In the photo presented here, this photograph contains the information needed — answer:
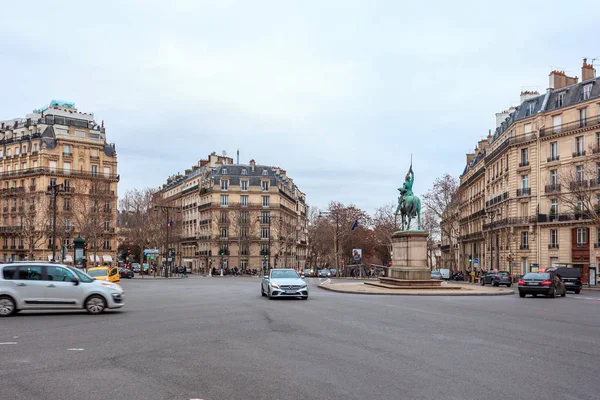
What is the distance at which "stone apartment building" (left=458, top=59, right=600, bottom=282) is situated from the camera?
55812 millimetres

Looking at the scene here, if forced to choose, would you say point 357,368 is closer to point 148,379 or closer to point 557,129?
point 148,379

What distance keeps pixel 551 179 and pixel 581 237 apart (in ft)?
21.5

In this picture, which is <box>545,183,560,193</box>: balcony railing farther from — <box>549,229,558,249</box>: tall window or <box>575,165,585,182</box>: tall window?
<box>549,229,558,249</box>: tall window

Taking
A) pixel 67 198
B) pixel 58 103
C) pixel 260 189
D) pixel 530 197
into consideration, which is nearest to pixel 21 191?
pixel 67 198

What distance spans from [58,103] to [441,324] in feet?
314

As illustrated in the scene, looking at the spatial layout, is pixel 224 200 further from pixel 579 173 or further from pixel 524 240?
pixel 579 173

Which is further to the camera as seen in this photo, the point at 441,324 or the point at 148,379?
the point at 441,324

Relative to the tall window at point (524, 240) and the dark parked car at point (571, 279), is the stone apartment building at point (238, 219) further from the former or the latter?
the dark parked car at point (571, 279)

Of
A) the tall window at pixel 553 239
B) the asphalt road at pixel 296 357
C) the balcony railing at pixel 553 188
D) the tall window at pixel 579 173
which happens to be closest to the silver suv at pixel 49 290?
the asphalt road at pixel 296 357

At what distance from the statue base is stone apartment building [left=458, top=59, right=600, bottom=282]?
71.1ft

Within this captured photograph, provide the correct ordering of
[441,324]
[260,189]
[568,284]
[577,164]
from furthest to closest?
[260,189]
[577,164]
[568,284]
[441,324]

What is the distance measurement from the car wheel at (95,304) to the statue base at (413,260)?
19.4 m

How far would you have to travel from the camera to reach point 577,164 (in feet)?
188

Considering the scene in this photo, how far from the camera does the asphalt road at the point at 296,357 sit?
24.9 ft
